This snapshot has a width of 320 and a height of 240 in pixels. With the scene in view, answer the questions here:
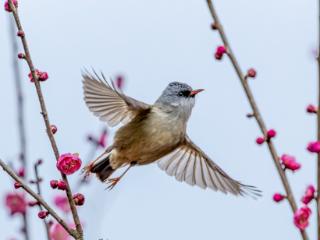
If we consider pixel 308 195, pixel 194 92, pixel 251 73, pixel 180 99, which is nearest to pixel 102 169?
pixel 180 99

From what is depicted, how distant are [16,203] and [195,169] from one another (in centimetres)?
221

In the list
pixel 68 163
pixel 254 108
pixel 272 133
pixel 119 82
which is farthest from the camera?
pixel 119 82

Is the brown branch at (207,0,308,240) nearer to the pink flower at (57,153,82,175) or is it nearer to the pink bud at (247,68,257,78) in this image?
the pink bud at (247,68,257,78)

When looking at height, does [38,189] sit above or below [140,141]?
above

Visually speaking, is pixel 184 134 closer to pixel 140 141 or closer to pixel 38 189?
pixel 140 141

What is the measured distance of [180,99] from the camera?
20.8 feet

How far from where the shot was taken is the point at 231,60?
126 inches

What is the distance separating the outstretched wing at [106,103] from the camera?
5.51m

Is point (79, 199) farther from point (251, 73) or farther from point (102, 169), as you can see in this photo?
point (102, 169)

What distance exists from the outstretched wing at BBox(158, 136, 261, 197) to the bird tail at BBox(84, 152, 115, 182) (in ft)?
2.11

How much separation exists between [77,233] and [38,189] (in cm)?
84

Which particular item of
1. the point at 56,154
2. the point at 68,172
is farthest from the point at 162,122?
the point at 56,154

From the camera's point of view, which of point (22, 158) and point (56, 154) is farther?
point (22, 158)

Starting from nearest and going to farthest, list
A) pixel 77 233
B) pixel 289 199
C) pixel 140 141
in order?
pixel 289 199
pixel 77 233
pixel 140 141
